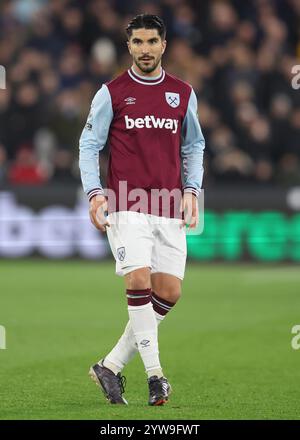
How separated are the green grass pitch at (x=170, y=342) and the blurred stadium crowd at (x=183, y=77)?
6.05 feet

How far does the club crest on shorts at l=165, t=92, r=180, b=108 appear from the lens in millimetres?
7703

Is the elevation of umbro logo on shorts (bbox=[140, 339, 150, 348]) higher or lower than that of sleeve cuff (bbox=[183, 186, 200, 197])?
lower

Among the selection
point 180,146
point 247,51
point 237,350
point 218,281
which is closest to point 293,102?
point 247,51

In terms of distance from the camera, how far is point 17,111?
1922 centimetres

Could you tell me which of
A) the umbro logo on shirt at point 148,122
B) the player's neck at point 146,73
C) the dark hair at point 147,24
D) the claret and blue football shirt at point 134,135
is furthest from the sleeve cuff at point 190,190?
the dark hair at point 147,24

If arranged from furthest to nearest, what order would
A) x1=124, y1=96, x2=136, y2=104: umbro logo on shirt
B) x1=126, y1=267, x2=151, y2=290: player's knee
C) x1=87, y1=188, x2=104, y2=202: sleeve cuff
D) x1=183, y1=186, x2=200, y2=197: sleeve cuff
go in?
x1=183, y1=186, x2=200, y2=197: sleeve cuff → x1=124, y1=96, x2=136, y2=104: umbro logo on shirt → x1=87, y1=188, x2=104, y2=202: sleeve cuff → x1=126, y1=267, x2=151, y2=290: player's knee

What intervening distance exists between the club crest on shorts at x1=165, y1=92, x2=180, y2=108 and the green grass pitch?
1.88 meters

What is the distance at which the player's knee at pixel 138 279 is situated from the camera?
7391 millimetres

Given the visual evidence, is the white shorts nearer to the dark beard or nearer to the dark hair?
the dark beard

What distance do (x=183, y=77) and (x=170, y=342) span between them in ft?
29.3

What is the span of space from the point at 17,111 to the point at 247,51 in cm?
392

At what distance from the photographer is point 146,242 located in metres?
7.48

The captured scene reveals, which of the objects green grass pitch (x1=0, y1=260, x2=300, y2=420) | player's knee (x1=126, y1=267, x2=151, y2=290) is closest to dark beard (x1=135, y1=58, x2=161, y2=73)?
player's knee (x1=126, y1=267, x2=151, y2=290)
